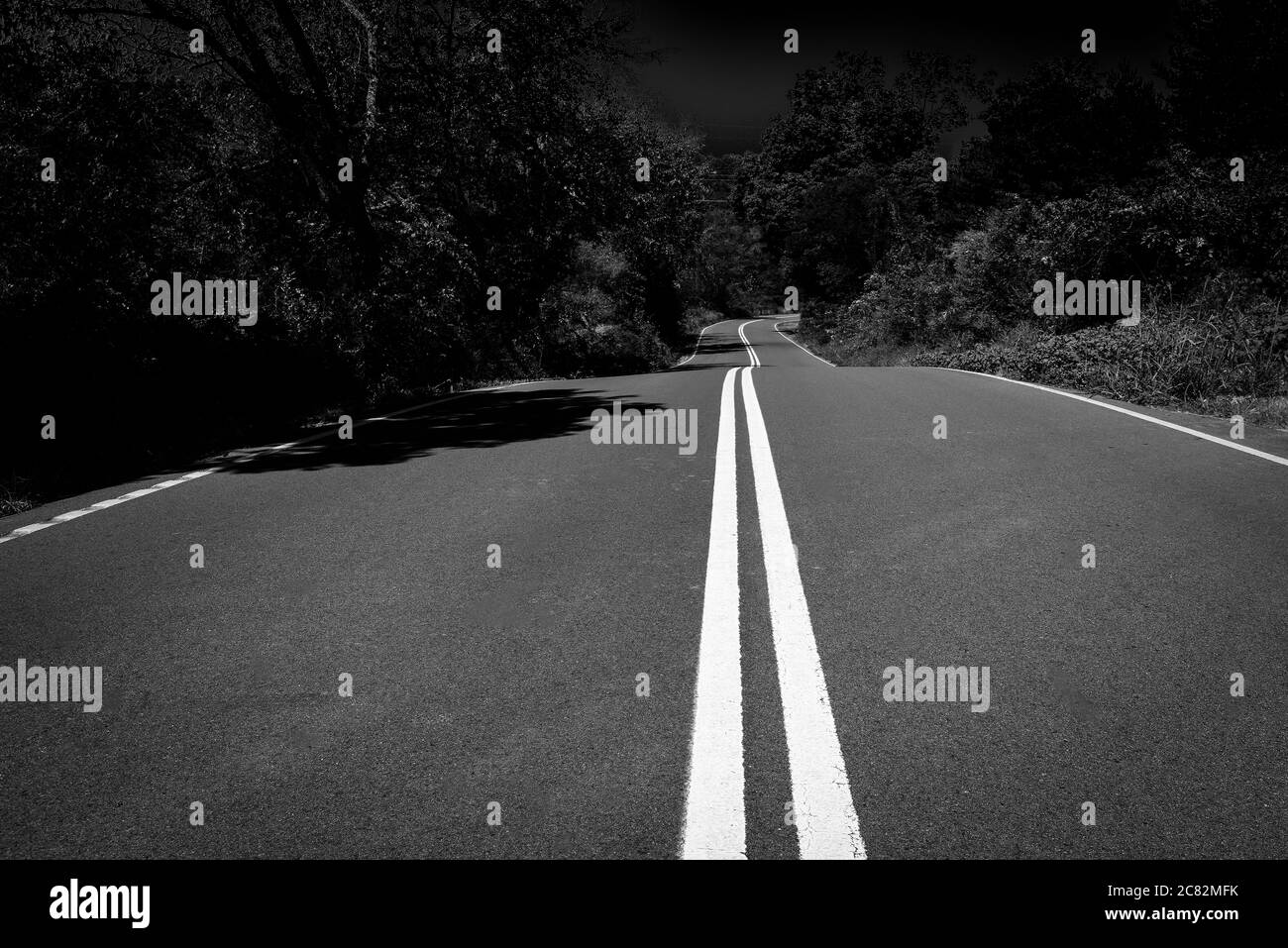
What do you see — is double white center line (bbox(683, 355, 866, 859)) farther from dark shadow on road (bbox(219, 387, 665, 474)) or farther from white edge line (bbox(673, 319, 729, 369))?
white edge line (bbox(673, 319, 729, 369))

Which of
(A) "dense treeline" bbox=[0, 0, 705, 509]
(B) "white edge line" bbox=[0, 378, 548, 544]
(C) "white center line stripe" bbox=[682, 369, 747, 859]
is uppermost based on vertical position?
(A) "dense treeline" bbox=[0, 0, 705, 509]

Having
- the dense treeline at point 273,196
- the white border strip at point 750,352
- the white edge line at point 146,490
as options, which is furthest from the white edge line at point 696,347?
the white edge line at point 146,490

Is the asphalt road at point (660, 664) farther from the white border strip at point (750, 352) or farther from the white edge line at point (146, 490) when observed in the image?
the white border strip at point (750, 352)

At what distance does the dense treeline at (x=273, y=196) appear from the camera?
920cm

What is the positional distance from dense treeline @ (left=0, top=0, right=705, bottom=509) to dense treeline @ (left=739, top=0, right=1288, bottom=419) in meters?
11.6

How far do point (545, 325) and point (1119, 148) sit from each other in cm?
2855

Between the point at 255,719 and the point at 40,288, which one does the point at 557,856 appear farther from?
the point at 40,288

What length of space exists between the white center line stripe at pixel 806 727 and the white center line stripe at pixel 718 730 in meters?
0.17

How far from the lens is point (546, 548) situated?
509cm

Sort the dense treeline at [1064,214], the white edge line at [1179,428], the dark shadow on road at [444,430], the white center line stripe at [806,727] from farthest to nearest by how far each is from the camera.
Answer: the dense treeline at [1064,214] → the dark shadow on road at [444,430] → the white edge line at [1179,428] → the white center line stripe at [806,727]

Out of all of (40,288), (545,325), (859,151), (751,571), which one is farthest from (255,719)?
(859,151)

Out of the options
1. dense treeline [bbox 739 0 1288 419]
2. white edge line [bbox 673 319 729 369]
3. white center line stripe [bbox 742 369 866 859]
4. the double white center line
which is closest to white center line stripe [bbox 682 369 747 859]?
the double white center line

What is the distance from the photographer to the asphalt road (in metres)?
2.47
